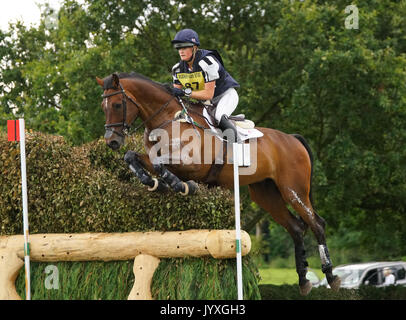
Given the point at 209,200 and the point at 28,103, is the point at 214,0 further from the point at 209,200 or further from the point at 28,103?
the point at 209,200

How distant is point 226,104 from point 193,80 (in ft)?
1.54

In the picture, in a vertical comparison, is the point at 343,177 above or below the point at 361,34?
below

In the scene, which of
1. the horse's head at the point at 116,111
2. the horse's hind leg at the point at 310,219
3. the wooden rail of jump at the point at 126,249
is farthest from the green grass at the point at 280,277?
the horse's head at the point at 116,111

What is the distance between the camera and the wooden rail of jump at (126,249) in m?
5.90

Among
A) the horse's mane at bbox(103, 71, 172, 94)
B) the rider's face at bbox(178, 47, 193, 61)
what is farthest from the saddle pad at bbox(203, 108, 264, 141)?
the rider's face at bbox(178, 47, 193, 61)

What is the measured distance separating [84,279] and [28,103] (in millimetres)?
9050

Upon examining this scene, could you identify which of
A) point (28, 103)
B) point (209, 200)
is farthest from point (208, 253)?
point (28, 103)

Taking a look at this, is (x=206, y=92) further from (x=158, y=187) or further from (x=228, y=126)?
(x=158, y=187)

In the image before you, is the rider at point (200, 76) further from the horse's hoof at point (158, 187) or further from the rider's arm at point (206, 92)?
the horse's hoof at point (158, 187)

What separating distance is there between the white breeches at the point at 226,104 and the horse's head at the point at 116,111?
0.98 m

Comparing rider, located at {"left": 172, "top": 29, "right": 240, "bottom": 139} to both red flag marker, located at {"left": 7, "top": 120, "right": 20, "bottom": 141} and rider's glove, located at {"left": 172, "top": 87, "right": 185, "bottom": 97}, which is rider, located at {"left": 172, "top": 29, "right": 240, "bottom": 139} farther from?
red flag marker, located at {"left": 7, "top": 120, "right": 20, "bottom": 141}

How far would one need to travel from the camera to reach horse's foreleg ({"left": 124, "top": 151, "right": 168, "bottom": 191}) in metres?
6.11

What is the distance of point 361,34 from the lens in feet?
43.7
